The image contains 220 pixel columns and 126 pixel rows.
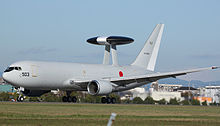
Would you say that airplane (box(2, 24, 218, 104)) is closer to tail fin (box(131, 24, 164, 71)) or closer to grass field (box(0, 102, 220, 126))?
tail fin (box(131, 24, 164, 71))

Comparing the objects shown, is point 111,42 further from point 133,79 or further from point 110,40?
point 133,79

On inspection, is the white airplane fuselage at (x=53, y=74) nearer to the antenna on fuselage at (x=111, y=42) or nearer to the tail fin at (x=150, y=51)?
the antenna on fuselage at (x=111, y=42)

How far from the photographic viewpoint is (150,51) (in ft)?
183

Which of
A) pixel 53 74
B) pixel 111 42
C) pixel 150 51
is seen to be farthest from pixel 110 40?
pixel 53 74

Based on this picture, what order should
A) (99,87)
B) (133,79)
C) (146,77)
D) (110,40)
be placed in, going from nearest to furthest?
(99,87), (133,79), (146,77), (110,40)

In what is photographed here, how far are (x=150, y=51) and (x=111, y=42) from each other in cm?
562

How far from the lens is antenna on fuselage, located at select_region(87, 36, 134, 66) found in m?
51.0

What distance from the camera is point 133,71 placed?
173ft

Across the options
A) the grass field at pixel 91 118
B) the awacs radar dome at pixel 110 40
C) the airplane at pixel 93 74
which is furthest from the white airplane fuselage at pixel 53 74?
the grass field at pixel 91 118

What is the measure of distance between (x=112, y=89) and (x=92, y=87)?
8.74 ft

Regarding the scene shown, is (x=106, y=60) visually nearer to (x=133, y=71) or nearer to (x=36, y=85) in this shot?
(x=133, y=71)

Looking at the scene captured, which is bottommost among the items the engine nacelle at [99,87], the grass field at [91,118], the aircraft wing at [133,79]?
the grass field at [91,118]

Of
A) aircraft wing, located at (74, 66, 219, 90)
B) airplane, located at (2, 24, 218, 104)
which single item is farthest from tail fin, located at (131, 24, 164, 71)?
aircraft wing, located at (74, 66, 219, 90)

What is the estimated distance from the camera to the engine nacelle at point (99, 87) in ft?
141
